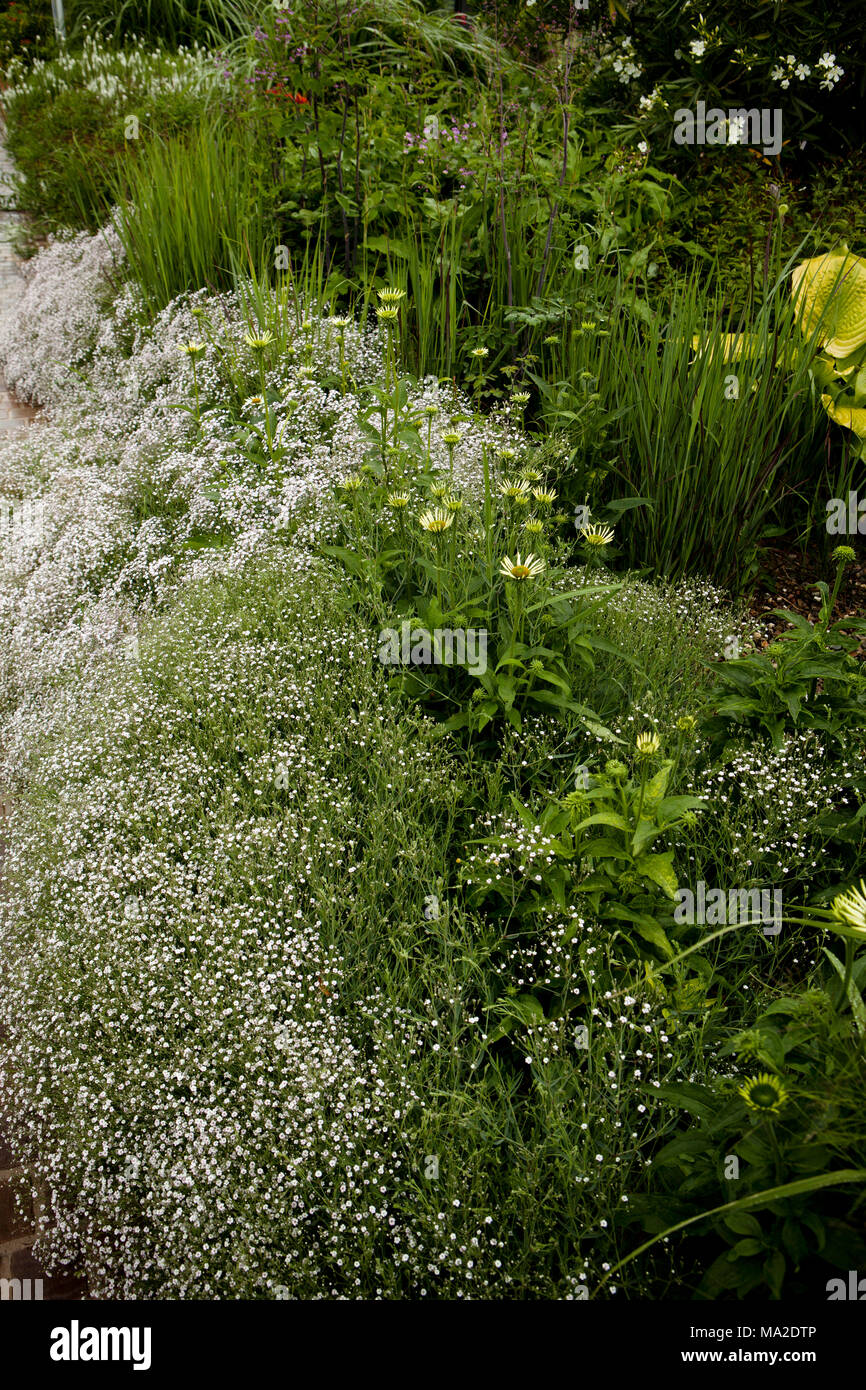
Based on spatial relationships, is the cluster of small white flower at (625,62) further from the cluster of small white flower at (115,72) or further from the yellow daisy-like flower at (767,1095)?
the yellow daisy-like flower at (767,1095)

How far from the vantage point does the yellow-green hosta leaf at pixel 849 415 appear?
4.12m

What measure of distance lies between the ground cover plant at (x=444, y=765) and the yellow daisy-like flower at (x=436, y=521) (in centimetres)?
7

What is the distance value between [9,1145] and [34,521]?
3.17 m

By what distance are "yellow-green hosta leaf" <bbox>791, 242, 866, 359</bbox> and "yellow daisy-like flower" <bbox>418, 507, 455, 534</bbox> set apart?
220 cm

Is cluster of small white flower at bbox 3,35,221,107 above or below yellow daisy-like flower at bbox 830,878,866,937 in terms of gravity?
above

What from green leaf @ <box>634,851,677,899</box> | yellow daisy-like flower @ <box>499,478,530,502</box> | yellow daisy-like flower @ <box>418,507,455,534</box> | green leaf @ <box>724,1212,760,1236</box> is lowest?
green leaf @ <box>724,1212,760,1236</box>

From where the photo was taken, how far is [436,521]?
9.52 feet

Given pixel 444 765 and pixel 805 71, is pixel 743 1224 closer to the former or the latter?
pixel 444 765

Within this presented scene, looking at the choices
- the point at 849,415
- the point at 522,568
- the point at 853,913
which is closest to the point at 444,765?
the point at 522,568

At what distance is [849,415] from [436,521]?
7.36 ft

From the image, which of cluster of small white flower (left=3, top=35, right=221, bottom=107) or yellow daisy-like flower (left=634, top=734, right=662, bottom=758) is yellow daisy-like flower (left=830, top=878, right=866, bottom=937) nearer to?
yellow daisy-like flower (left=634, top=734, right=662, bottom=758)

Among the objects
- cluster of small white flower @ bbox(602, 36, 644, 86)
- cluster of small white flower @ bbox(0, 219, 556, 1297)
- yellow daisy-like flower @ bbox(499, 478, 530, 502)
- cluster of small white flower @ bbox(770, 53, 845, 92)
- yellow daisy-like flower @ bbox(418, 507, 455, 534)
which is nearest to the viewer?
cluster of small white flower @ bbox(0, 219, 556, 1297)

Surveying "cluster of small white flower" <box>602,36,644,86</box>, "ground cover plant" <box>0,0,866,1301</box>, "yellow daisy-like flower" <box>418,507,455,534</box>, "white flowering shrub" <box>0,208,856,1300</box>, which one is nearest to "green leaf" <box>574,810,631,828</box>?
"ground cover plant" <box>0,0,866,1301</box>

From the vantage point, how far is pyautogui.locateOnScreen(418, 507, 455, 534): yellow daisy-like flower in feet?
9.49
